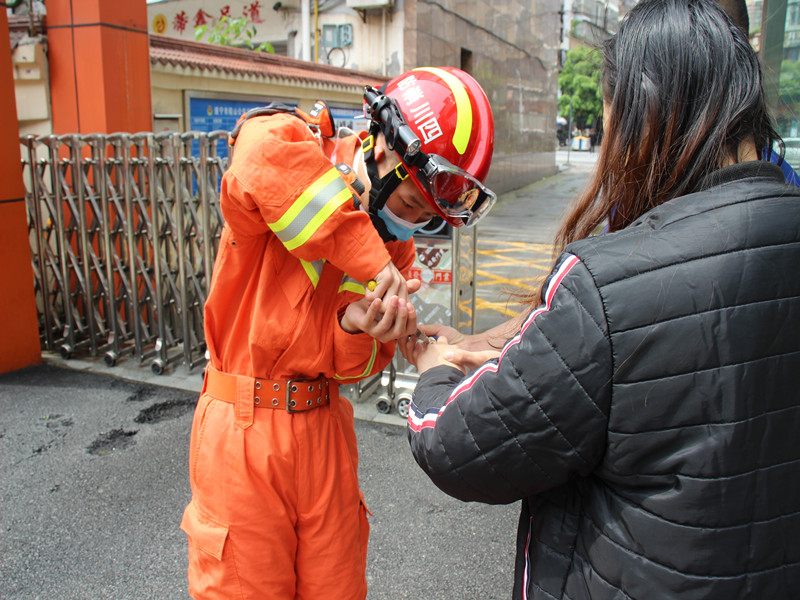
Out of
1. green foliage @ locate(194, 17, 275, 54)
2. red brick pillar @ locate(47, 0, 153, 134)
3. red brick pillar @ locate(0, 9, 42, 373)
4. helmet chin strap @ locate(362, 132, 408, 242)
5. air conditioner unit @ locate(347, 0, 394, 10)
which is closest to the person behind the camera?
helmet chin strap @ locate(362, 132, 408, 242)

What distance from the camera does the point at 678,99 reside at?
1140 millimetres

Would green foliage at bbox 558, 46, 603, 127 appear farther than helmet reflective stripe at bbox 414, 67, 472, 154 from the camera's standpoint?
Yes

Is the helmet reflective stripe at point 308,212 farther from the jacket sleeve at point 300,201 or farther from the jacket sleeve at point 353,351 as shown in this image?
the jacket sleeve at point 353,351

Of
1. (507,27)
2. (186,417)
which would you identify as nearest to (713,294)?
(186,417)

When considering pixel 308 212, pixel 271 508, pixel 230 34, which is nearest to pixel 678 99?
pixel 308 212

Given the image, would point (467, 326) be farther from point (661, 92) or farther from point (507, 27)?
point (507, 27)

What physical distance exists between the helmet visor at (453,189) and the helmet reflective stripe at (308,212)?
0.32 metres

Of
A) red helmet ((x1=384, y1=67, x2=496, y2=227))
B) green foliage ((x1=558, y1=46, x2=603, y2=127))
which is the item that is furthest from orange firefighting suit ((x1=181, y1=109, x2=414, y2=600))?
green foliage ((x1=558, y1=46, x2=603, y2=127))

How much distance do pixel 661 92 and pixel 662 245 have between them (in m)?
0.29

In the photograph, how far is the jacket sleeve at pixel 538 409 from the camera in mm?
1048

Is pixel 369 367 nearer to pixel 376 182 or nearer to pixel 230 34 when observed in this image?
pixel 376 182

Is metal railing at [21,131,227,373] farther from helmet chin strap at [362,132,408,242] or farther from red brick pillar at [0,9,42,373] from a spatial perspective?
helmet chin strap at [362,132,408,242]

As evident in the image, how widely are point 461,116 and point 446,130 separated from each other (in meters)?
0.05

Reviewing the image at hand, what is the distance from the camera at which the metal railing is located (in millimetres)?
4895
